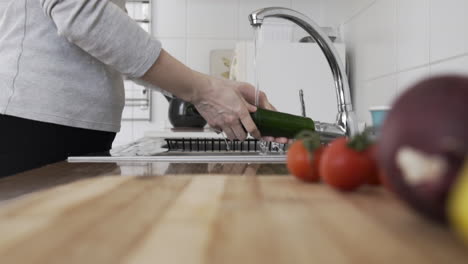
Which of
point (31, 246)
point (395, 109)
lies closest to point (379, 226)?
point (395, 109)

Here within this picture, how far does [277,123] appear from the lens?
980mm

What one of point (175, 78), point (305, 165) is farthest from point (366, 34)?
point (305, 165)

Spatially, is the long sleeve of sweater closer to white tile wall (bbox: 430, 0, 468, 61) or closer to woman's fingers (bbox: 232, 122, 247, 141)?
woman's fingers (bbox: 232, 122, 247, 141)

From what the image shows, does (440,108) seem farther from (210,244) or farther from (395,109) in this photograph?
(210,244)

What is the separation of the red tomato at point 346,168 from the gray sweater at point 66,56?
50cm

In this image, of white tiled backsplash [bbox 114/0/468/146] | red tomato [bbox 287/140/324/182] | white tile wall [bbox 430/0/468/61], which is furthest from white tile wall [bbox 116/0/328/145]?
red tomato [bbox 287/140/324/182]

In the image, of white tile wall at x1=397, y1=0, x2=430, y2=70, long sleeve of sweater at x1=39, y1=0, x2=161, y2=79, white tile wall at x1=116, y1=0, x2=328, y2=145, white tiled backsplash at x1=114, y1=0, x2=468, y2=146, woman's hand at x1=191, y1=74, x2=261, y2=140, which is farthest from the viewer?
white tile wall at x1=116, y1=0, x2=328, y2=145

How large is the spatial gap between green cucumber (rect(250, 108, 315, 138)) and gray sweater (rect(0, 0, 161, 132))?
0.84 ft

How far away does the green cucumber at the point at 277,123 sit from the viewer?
0.98 metres

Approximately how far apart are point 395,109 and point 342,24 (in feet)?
7.25

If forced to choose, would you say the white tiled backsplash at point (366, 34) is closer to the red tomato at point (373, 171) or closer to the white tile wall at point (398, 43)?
the white tile wall at point (398, 43)

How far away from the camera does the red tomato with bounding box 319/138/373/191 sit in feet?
1.33

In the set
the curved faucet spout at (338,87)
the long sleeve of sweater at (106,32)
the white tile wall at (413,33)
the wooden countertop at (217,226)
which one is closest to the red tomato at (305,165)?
the wooden countertop at (217,226)

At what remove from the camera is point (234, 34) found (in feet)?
9.20
